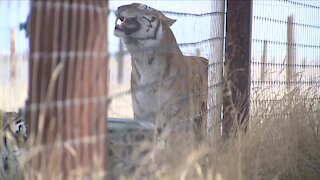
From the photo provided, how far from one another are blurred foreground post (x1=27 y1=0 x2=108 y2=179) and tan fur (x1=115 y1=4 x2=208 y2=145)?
817 millimetres

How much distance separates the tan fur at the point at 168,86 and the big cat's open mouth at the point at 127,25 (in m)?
0.10

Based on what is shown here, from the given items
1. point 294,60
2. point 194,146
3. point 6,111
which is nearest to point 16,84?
point 6,111

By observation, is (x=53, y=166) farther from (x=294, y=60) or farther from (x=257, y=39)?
(x=294, y=60)

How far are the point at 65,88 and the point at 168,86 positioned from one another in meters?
1.62

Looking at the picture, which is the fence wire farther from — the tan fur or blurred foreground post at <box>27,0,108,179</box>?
blurred foreground post at <box>27,0,108,179</box>

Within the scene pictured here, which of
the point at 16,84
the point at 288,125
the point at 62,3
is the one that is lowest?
the point at 288,125

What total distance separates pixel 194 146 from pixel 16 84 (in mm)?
1317

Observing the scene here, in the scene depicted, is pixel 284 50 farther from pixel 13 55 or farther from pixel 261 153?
pixel 13 55

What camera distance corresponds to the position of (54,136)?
12.7 feet

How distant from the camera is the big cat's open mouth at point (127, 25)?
7.42 meters

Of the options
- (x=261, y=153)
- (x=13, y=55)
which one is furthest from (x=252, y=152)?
(x=13, y=55)

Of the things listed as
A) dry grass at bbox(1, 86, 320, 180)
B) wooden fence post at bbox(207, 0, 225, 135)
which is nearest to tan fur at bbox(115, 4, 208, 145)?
wooden fence post at bbox(207, 0, 225, 135)

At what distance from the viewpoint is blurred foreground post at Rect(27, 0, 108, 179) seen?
12.6 feet

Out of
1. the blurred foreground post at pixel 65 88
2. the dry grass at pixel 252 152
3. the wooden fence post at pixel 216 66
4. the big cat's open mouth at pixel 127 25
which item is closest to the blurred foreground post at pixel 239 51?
the wooden fence post at pixel 216 66
